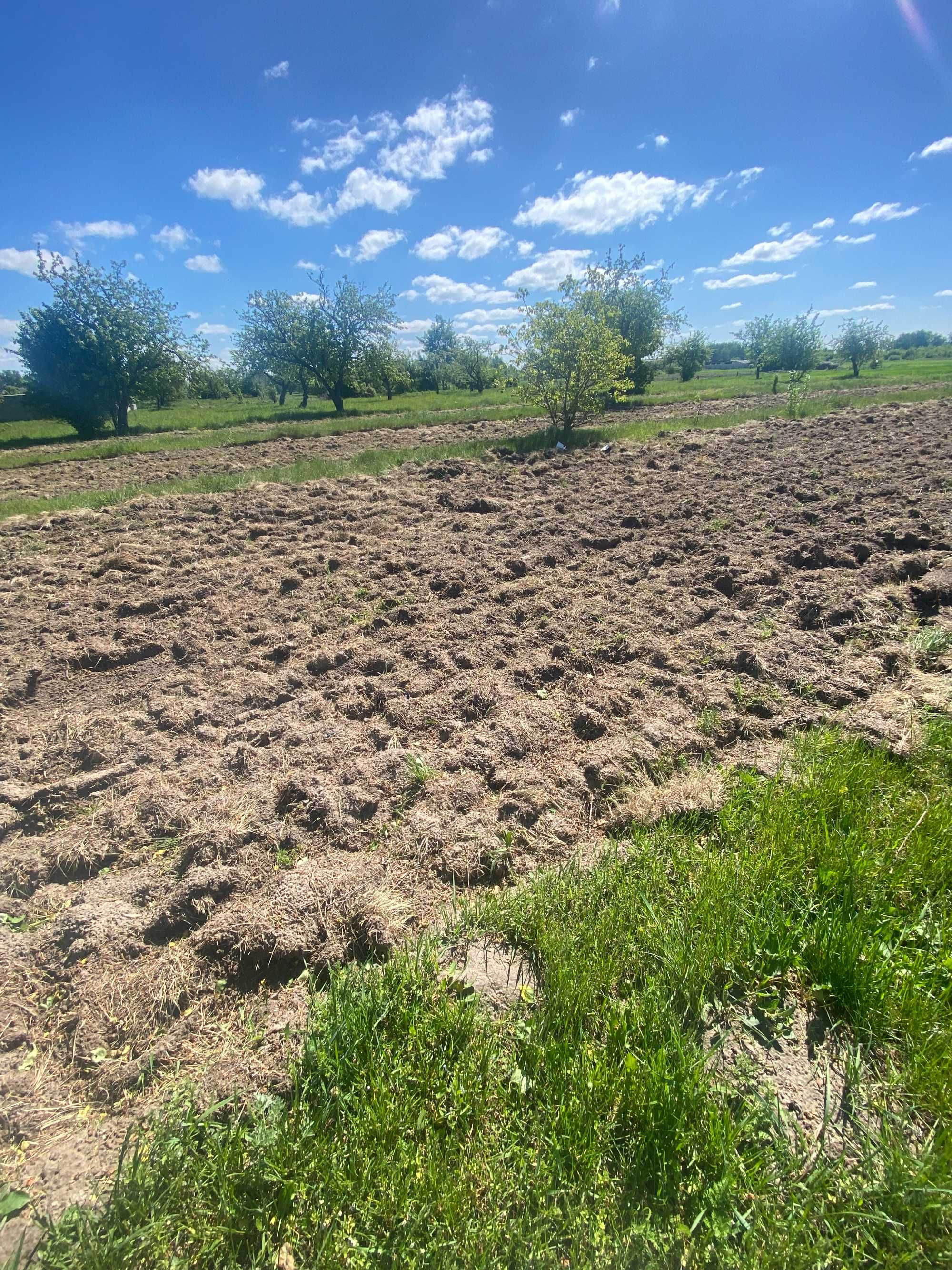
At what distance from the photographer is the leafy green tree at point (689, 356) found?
166 feet

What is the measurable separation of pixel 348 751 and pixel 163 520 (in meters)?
7.10

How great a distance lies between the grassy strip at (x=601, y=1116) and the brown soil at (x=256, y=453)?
13033mm

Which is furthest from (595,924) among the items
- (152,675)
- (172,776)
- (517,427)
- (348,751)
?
(517,427)

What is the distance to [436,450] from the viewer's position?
42.5ft

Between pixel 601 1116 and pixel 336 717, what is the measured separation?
2.81 meters

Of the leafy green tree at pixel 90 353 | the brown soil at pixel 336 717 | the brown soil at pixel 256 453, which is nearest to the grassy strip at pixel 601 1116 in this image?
the brown soil at pixel 336 717

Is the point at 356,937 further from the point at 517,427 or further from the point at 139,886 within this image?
the point at 517,427

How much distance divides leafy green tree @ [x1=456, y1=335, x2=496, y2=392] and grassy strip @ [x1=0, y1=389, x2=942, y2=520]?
51.5 meters

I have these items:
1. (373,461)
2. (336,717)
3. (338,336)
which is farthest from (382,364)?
(336,717)

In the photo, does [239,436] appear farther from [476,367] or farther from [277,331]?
[476,367]

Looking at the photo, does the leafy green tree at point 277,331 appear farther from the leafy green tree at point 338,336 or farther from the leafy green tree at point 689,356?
the leafy green tree at point 689,356

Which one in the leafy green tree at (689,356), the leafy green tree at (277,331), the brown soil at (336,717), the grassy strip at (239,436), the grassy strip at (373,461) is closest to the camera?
the brown soil at (336,717)

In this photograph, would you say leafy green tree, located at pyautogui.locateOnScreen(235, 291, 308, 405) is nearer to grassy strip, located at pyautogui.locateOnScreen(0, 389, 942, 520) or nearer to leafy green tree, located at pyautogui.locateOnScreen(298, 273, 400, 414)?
leafy green tree, located at pyautogui.locateOnScreen(298, 273, 400, 414)

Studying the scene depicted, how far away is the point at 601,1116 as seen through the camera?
1741 millimetres
